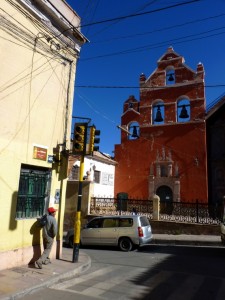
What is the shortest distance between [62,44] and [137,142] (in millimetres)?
18458

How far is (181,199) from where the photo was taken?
87.0ft

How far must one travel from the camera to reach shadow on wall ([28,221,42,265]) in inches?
375

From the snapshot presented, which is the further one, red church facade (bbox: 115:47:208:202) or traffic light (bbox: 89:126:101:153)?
red church facade (bbox: 115:47:208:202)

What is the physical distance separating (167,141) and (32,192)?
64.3 feet

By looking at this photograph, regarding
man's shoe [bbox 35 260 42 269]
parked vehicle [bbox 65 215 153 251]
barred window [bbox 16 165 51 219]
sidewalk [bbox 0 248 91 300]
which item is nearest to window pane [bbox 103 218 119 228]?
parked vehicle [bbox 65 215 153 251]

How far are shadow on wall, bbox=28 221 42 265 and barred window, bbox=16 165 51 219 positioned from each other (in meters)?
0.35

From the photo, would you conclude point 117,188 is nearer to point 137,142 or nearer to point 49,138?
point 137,142

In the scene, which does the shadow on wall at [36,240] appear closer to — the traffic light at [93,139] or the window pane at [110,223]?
the traffic light at [93,139]

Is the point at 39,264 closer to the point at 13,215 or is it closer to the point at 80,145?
the point at 13,215

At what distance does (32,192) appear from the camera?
32.2 ft

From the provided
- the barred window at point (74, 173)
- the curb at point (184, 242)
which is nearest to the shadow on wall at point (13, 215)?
the curb at point (184, 242)

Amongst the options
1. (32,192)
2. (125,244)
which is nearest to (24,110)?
(32,192)

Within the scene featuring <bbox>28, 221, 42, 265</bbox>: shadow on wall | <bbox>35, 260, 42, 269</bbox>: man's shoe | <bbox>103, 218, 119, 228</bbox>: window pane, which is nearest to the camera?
<bbox>35, 260, 42, 269</bbox>: man's shoe

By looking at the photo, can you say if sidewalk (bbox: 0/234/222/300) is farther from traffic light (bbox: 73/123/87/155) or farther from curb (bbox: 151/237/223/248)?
curb (bbox: 151/237/223/248)
